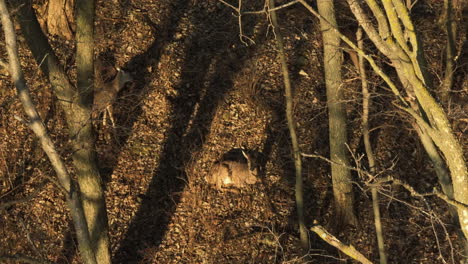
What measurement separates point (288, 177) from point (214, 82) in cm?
255

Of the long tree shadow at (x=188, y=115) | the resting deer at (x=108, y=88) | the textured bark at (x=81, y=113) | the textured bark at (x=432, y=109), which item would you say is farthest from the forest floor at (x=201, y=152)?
the textured bark at (x=432, y=109)

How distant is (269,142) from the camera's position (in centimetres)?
1210

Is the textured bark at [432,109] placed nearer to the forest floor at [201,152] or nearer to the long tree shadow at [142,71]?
Answer: the forest floor at [201,152]

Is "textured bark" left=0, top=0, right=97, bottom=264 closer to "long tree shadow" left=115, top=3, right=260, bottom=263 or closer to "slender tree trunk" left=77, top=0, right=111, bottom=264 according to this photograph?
"slender tree trunk" left=77, top=0, right=111, bottom=264

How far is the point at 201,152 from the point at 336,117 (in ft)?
8.50

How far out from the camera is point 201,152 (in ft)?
38.7

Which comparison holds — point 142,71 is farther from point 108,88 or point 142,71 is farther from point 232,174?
point 232,174

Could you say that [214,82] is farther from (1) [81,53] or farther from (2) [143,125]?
(1) [81,53]

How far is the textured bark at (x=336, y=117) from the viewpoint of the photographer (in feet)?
33.4

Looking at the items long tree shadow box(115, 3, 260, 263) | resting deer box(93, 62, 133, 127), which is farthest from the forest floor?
resting deer box(93, 62, 133, 127)

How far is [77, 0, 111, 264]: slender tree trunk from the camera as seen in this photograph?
8645 millimetres

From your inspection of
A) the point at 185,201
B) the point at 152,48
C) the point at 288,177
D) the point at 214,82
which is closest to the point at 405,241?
the point at 288,177

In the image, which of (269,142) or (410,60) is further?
(269,142)

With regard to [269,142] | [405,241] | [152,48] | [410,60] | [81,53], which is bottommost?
[405,241]
